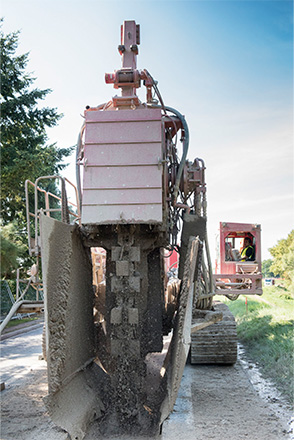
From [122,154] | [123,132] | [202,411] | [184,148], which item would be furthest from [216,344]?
[123,132]

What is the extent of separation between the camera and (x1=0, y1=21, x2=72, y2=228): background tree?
44.8ft

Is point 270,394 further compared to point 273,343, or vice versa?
point 273,343

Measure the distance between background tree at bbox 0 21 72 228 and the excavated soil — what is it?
818 cm

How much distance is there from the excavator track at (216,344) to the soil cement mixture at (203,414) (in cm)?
63

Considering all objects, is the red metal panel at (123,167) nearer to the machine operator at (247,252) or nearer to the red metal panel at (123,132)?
the red metal panel at (123,132)

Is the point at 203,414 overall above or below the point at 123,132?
below

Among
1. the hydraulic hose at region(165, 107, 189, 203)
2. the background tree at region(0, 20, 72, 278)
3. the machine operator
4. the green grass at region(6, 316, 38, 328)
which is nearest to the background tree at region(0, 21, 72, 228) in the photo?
the background tree at region(0, 20, 72, 278)

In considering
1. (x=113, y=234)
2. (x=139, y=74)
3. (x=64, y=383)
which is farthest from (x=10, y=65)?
(x=64, y=383)

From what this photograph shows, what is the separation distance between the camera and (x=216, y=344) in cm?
771

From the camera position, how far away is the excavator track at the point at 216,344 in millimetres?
7641

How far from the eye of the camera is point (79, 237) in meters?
4.98

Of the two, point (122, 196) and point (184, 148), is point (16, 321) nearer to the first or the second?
point (184, 148)

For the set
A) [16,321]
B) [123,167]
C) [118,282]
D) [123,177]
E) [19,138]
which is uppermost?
[19,138]

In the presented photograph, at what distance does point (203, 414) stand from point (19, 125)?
12523mm
